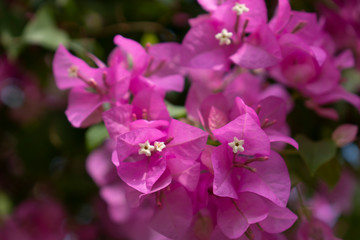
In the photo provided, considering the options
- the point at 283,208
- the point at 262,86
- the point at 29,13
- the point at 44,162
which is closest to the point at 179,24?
the point at 262,86

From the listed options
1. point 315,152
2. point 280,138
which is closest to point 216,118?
point 280,138

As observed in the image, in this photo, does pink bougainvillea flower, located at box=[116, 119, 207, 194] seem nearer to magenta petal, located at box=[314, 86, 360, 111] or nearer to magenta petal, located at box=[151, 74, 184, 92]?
magenta petal, located at box=[151, 74, 184, 92]

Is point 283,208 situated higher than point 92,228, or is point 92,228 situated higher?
point 283,208

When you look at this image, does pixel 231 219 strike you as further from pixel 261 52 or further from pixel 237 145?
pixel 261 52

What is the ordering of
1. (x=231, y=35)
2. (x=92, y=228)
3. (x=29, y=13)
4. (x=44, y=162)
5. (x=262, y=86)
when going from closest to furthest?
(x=231, y=35) < (x=262, y=86) < (x=29, y=13) < (x=44, y=162) < (x=92, y=228)

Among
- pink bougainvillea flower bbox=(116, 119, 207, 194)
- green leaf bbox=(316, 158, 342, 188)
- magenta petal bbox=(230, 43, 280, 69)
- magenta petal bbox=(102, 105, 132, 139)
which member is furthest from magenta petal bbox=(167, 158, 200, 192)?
green leaf bbox=(316, 158, 342, 188)

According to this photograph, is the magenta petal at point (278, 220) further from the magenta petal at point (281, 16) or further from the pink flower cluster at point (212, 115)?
the magenta petal at point (281, 16)

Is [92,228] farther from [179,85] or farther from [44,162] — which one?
[179,85]
